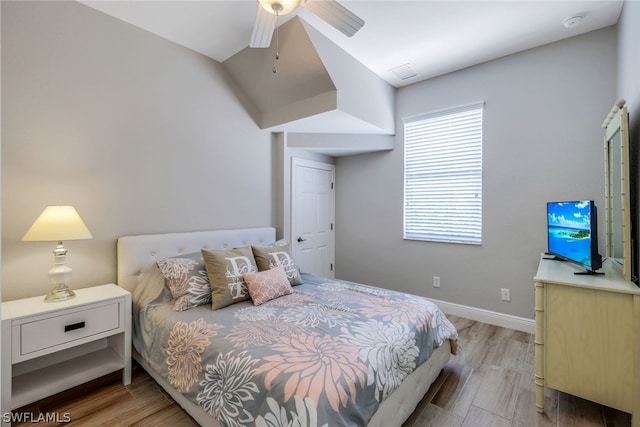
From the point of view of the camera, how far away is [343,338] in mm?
1566

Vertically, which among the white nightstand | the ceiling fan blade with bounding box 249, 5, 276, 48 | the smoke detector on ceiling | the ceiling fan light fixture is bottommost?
the white nightstand

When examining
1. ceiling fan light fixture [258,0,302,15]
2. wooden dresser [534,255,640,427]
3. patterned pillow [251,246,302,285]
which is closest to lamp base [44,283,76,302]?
patterned pillow [251,246,302,285]

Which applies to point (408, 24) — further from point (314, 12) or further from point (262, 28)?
point (262, 28)

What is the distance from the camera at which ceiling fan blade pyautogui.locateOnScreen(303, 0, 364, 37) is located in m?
1.62

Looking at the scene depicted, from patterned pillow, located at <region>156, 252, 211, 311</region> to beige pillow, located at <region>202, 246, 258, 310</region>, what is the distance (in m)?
0.07

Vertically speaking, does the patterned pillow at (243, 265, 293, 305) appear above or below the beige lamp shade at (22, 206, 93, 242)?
below

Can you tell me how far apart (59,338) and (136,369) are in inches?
26.6

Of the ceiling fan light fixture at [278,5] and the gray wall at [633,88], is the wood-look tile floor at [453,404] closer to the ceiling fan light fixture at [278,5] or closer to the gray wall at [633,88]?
the gray wall at [633,88]

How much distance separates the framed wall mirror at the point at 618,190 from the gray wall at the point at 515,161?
429 mm

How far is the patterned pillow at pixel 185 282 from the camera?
81.4 inches

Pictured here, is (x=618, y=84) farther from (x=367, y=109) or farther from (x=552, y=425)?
(x=552, y=425)

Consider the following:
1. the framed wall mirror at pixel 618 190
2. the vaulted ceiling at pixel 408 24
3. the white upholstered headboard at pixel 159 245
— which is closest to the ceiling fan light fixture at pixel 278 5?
the vaulted ceiling at pixel 408 24

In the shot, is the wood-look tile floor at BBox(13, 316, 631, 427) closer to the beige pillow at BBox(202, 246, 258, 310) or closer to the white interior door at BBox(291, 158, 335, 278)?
the beige pillow at BBox(202, 246, 258, 310)

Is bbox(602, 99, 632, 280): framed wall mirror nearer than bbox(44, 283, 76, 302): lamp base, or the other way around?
bbox(602, 99, 632, 280): framed wall mirror
